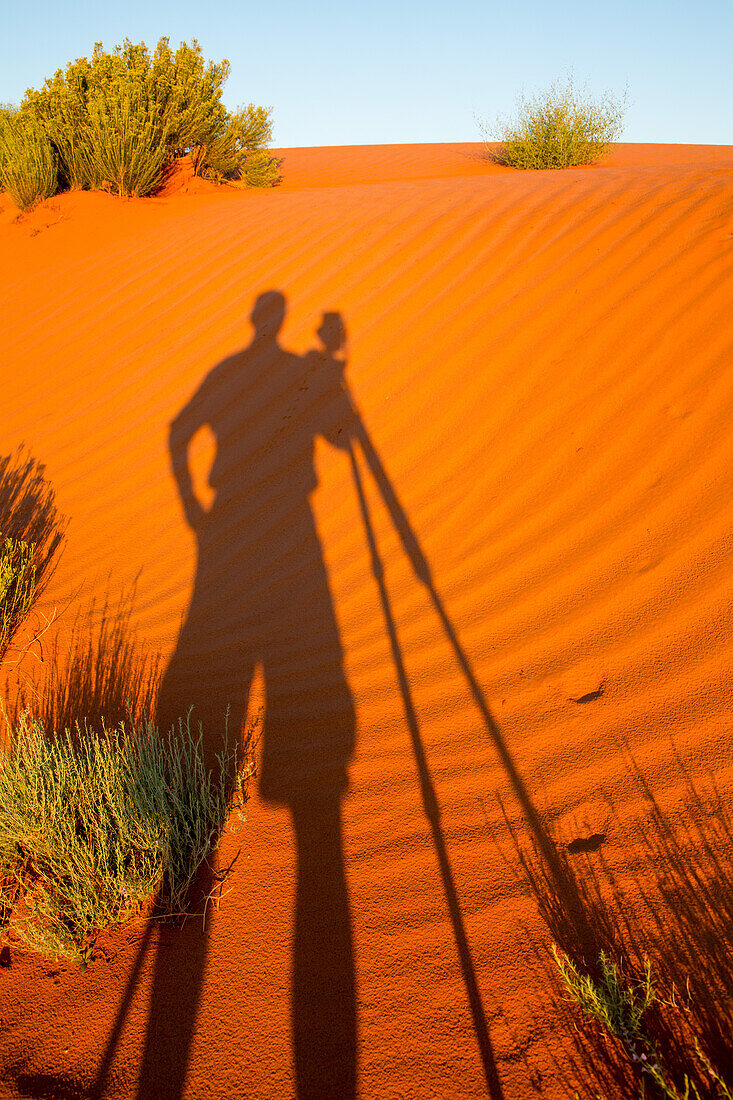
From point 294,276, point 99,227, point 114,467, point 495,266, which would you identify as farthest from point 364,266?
point 99,227

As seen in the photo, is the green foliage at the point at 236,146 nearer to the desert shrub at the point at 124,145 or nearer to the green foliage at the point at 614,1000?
the desert shrub at the point at 124,145

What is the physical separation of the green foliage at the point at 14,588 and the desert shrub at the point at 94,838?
1407 mm

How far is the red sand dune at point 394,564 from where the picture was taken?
6.93 ft

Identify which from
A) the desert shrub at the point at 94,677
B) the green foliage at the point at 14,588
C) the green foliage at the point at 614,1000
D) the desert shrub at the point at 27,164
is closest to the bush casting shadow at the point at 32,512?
the green foliage at the point at 14,588

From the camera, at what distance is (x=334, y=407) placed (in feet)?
17.0

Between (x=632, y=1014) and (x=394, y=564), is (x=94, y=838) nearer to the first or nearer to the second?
(x=632, y=1014)

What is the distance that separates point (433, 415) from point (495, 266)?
1723mm

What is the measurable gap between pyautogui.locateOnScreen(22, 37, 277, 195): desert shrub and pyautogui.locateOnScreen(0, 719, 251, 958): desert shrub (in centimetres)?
760

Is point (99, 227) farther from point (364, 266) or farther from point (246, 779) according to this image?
point (246, 779)

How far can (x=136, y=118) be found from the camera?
8.08 m

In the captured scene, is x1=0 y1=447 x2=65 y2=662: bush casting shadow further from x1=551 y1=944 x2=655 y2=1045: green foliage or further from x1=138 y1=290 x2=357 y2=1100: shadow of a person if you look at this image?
x1=551 y1=944 x2=655 y2=1045: green foliage

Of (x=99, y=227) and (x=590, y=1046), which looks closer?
(x=590, y=1046)

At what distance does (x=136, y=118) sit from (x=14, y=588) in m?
6.35

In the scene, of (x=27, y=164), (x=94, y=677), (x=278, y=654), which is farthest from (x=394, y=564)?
(x=27, y=164)
